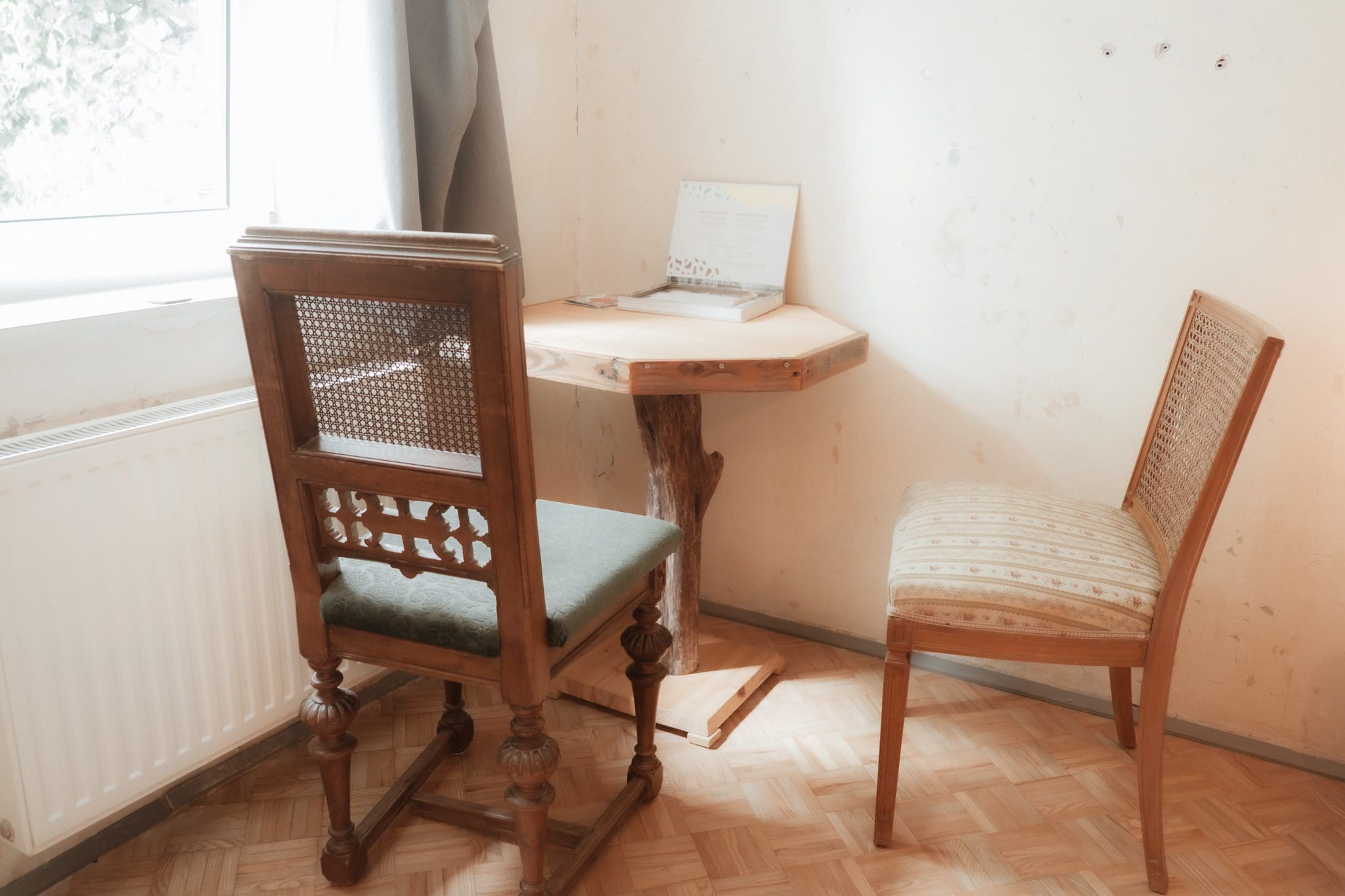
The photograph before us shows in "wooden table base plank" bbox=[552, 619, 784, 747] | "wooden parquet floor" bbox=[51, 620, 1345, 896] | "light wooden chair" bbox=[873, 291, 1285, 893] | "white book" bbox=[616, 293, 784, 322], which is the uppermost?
"white book" bbox=[616, 293, 784, 322]

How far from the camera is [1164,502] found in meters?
1.72

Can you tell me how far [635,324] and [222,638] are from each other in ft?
3.00

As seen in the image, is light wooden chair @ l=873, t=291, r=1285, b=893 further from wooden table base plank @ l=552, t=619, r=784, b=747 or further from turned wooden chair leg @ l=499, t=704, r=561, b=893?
turned wooden chair leg @ l=499, t=704, r=561, b=893

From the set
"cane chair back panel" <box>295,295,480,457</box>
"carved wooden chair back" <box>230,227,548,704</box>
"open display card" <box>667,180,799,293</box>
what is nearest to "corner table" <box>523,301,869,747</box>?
"open display card" <box>667,180,799,293</box>

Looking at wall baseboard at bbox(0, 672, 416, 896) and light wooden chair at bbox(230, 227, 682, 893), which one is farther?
wall baseboard at bbox(0, 672, 416, 896)

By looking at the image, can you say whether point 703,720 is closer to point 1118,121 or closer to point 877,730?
point 877,730

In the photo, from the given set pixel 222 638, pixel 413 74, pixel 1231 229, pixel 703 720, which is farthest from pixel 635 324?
pixel 1231 229

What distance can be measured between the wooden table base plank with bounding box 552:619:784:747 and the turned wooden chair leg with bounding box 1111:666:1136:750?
0.68 m

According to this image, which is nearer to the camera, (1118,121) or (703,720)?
(1118,121)

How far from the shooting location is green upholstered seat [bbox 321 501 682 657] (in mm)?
1352

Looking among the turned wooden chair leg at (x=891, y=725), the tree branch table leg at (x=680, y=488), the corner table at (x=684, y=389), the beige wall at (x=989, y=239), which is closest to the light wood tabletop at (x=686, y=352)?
the corner table at (x=684, y=389)

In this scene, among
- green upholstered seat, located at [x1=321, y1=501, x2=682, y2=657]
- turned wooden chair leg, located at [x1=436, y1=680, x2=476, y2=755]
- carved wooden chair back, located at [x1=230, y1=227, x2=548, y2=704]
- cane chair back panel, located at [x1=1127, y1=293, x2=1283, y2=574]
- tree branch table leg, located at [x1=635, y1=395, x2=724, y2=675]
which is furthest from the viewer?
tree branch table leg, located at [x1=635, y1=395, x2=724, y2=675]

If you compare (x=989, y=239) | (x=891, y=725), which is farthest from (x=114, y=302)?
(x=989, y=239)

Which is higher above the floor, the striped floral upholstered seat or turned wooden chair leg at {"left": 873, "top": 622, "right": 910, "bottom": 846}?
the striped floral upholstered seat
